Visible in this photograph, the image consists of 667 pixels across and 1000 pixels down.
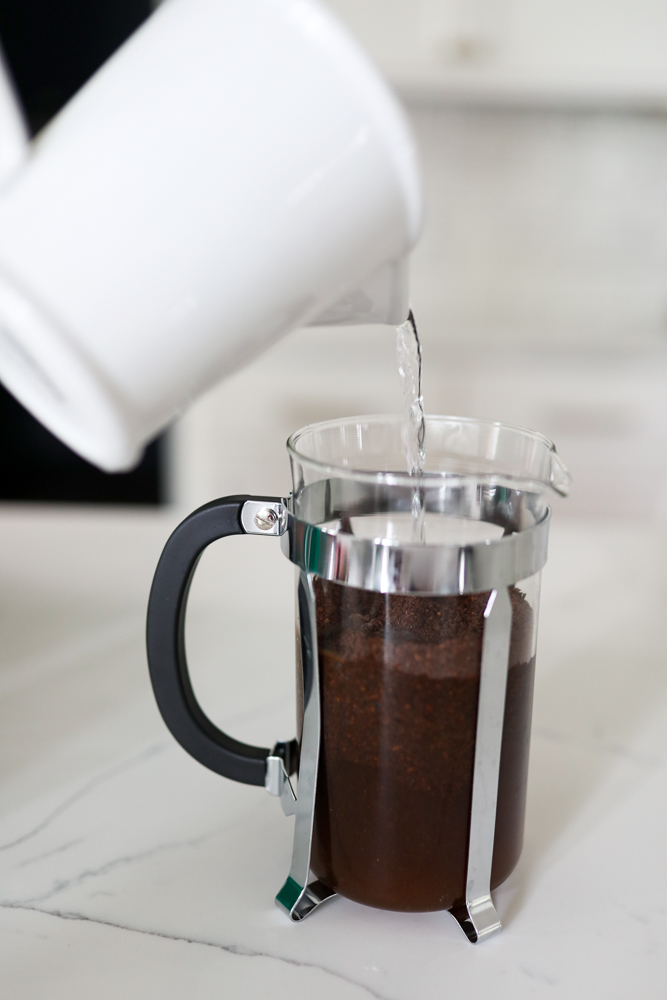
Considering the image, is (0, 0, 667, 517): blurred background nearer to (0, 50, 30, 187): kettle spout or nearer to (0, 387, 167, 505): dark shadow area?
(0, 387, 167, 505): dark shadow area

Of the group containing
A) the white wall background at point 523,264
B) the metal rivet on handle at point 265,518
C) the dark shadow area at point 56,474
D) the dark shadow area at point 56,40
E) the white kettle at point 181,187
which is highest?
the white kettle at point 181,187

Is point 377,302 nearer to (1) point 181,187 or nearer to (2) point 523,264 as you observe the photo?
(1) point 181,187

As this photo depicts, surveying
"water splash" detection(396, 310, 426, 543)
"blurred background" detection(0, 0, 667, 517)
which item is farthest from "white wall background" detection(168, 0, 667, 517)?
"water splash" detection(396, 310, 426, 543)

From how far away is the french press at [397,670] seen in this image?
1.46 ft

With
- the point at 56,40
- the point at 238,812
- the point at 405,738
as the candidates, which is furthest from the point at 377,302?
the point at 56,40

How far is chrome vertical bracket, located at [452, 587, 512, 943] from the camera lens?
44 centimetres

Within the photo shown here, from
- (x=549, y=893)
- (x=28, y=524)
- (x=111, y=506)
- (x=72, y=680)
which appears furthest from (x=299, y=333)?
(x=549, y=893)

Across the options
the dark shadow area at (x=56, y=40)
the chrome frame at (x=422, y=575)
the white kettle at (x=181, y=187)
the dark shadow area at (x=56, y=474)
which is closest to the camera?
the white kettle at (x=181, y=187)

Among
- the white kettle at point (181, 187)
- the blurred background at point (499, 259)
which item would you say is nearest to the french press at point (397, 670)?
the white kettle at point (181, 187)

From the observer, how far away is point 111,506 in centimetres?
214

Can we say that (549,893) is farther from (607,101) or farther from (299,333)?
(607,101)

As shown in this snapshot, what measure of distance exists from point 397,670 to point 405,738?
0.13 feet

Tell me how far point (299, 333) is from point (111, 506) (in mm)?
621

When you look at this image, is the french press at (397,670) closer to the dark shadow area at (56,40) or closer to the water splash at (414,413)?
the water splash at (414,413)
